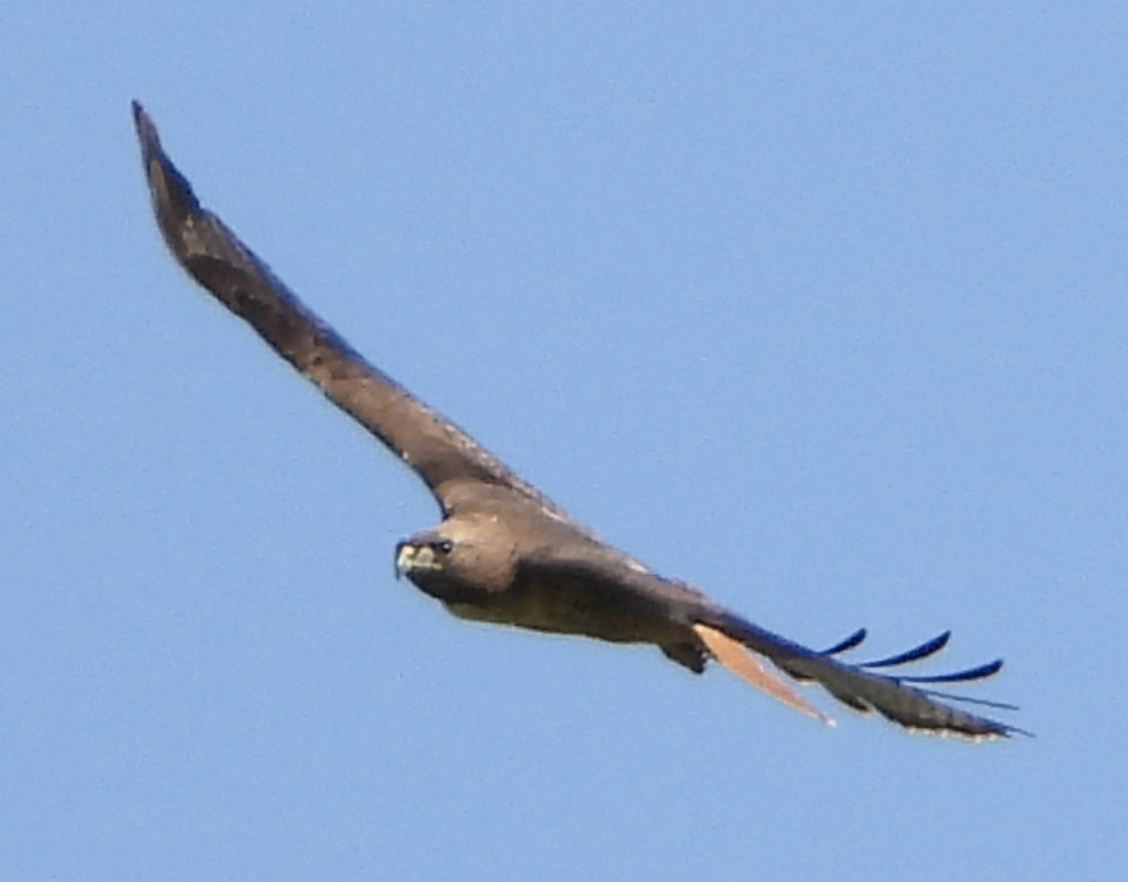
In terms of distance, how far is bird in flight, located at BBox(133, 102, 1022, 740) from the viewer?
43.7 feet

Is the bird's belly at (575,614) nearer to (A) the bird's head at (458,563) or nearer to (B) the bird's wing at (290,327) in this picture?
(A) the bird's head at (458,563)

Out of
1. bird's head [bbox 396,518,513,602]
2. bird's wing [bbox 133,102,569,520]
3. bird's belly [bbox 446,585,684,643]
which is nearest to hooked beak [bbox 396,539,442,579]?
bird's head [bbox 396,518,513,602]

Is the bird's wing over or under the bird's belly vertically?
over

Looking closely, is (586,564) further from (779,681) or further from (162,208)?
(162,208)

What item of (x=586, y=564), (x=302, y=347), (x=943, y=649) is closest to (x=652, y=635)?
(x=586, y=564)

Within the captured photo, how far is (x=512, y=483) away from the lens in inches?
621

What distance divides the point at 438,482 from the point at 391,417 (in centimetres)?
47

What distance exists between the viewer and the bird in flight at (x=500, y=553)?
13.3 metres

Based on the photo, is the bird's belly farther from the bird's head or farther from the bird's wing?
the bird's wing

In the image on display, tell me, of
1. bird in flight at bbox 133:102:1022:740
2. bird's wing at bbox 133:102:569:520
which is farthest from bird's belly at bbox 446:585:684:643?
bird's wing at bbox 133:102:569:520

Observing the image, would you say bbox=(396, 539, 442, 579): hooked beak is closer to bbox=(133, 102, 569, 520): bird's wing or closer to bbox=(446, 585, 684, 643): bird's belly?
bbox=(446, 585, 684, 643): bird's belly

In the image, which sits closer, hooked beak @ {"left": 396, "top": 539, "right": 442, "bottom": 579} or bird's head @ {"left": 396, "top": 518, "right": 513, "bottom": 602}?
bird's head @ {"left": 396, "top": 518, "right": 513, "bottom": 602}

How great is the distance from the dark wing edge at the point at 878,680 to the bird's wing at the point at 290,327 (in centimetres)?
265

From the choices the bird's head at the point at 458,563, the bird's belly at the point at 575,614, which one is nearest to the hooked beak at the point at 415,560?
the bird's head at the point at 458,563
